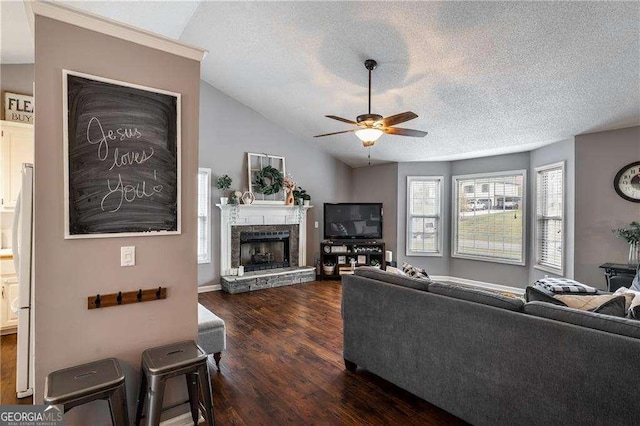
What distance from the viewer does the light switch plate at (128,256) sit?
1990 mm

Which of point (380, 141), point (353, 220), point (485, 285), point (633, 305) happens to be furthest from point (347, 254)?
point (633, 305)

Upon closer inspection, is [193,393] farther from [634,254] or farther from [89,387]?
[634,254]

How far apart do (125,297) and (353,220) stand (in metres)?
5.23

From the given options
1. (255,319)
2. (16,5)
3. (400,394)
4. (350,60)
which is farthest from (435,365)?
(16,5)

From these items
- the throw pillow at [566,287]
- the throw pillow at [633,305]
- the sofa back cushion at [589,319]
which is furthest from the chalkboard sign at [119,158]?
the throw pillow at [566,287]

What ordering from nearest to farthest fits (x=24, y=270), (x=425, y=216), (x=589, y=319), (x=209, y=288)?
1. (x=589, y=319)
2. (x=24, y=270)
3. (x=209, y=288)
4. (x=425, y=216)

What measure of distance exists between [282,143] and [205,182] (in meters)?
1.80

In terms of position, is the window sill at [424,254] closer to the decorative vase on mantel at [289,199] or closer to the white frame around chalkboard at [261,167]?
the decorative vase on mantel at [289,199]

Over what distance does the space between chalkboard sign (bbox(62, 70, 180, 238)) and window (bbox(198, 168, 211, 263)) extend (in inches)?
149

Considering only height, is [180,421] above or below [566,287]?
below

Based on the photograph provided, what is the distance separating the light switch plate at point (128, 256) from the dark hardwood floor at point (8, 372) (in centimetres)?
157

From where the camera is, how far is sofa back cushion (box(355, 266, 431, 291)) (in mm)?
2506

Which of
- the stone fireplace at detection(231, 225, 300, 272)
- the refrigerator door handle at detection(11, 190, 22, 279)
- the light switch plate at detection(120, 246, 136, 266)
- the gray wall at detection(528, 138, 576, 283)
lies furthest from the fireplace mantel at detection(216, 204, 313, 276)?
the gray wall at detection(528, 138, 576, 283)

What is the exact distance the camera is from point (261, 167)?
6.38 m
